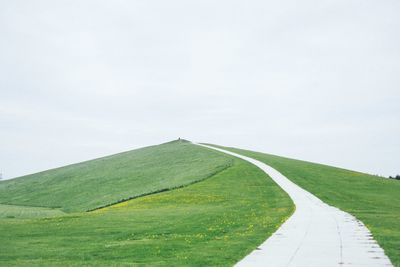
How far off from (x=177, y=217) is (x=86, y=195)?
40.1 meters

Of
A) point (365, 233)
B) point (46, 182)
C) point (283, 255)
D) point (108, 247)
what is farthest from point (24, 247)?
point (46, 182)

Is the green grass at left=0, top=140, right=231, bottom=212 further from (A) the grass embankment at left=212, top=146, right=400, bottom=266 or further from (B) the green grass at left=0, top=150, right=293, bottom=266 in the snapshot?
(B) the green grass at left=0, top=150, right=293, bottom=266

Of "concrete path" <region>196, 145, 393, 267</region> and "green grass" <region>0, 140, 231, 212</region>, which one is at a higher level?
"green grass" <region>0, 140, 231, 212</region>

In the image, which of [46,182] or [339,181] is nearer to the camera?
[339,181]

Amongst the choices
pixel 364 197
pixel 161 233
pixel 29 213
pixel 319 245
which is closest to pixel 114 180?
pixel 29 213

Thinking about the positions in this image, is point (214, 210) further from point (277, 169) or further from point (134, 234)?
point (277, 169)

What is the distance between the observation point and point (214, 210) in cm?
3328

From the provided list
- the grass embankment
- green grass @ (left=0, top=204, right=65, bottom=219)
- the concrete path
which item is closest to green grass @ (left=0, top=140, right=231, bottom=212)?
green grass @ (left=0, top=204, right=65, bottom=219)

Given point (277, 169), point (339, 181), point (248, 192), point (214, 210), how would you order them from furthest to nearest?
point (277, 169), point (339, 181), point (248, 192), point (214, 210)

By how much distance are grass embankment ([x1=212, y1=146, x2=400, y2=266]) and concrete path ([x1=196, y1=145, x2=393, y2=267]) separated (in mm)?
627

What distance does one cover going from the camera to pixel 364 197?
43.4m

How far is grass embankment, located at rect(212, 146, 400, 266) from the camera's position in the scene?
20809 millimetres

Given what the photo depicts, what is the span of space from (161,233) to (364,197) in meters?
26.2

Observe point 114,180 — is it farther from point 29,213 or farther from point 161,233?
point 161,233
